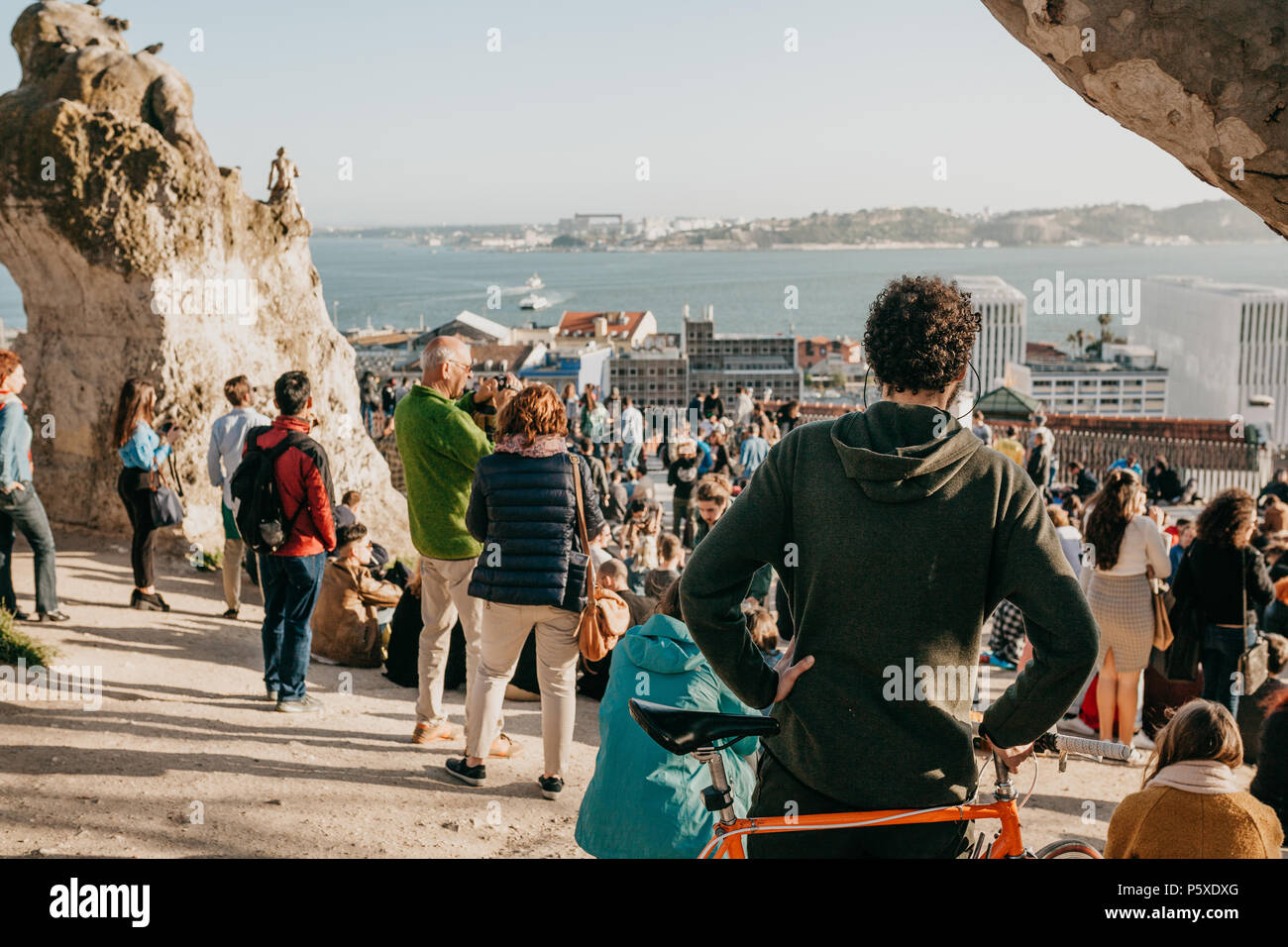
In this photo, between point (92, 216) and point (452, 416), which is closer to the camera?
point (452, 416)

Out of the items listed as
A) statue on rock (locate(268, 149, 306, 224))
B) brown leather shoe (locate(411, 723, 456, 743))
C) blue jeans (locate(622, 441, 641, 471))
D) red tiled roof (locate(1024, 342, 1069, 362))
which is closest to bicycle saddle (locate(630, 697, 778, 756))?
brown leather shoe (locate(411, 723, 456, 743))

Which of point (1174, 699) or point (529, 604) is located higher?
point (529, 604)

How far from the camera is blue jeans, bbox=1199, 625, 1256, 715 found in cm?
597

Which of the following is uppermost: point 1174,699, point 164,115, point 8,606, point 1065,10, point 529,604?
point 164,115

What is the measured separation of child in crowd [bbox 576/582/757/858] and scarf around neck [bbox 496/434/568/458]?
1018 millimetres

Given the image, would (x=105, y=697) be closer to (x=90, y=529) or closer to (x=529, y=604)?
(x=529, y=604)

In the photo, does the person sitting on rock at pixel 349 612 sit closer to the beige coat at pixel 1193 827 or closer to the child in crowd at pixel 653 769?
the child in crowd at pixel 653 769

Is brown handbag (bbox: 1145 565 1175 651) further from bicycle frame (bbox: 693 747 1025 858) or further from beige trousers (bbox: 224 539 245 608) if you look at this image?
beige trousers (bbox: 224 539 245 608)

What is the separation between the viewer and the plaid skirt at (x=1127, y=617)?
5996 mm

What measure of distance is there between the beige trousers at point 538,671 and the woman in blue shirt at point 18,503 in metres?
3.20

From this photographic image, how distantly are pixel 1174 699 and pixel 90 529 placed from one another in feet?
25.9

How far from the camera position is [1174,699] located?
6430mm
